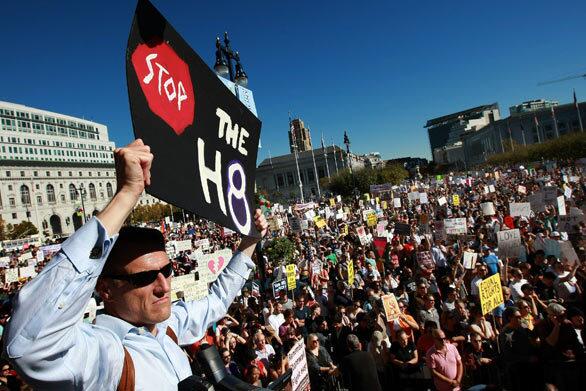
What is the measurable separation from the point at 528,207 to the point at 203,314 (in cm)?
1406

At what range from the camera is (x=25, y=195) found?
71812mm

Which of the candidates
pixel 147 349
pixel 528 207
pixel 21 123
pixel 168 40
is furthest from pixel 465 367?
pixel 21 123

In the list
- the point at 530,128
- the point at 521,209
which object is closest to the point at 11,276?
the point at 521,209

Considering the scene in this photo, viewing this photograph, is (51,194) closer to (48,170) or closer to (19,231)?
(48,170)

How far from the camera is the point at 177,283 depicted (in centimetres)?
769

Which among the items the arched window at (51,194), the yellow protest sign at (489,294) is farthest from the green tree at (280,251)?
the arched window at (51,194)

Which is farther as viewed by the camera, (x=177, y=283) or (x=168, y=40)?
(x=177, y=283)

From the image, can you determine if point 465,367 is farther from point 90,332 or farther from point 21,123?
point 21,123

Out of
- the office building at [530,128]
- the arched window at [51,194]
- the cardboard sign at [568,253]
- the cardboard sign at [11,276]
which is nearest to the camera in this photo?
the cardboard sign at [568,253]

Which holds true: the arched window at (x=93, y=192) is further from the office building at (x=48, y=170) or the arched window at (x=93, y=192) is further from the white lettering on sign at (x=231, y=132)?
the white lettering on sign at (x=231, y=132)

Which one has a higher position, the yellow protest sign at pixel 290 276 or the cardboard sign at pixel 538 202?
the cardboard sign at pixel 538 202

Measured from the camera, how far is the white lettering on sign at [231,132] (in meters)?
2.02

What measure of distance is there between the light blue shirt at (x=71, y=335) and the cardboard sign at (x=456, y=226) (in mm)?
12562

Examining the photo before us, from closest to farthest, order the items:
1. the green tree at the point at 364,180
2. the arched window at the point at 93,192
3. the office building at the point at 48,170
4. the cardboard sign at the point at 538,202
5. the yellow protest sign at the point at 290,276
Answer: the yellow protest sign at the point at 290,276, the cardboard sign at the point at 538,202, the green tree at the point at 364,180, the office building at the point at 48,170, the arched window at the point at 93,192
